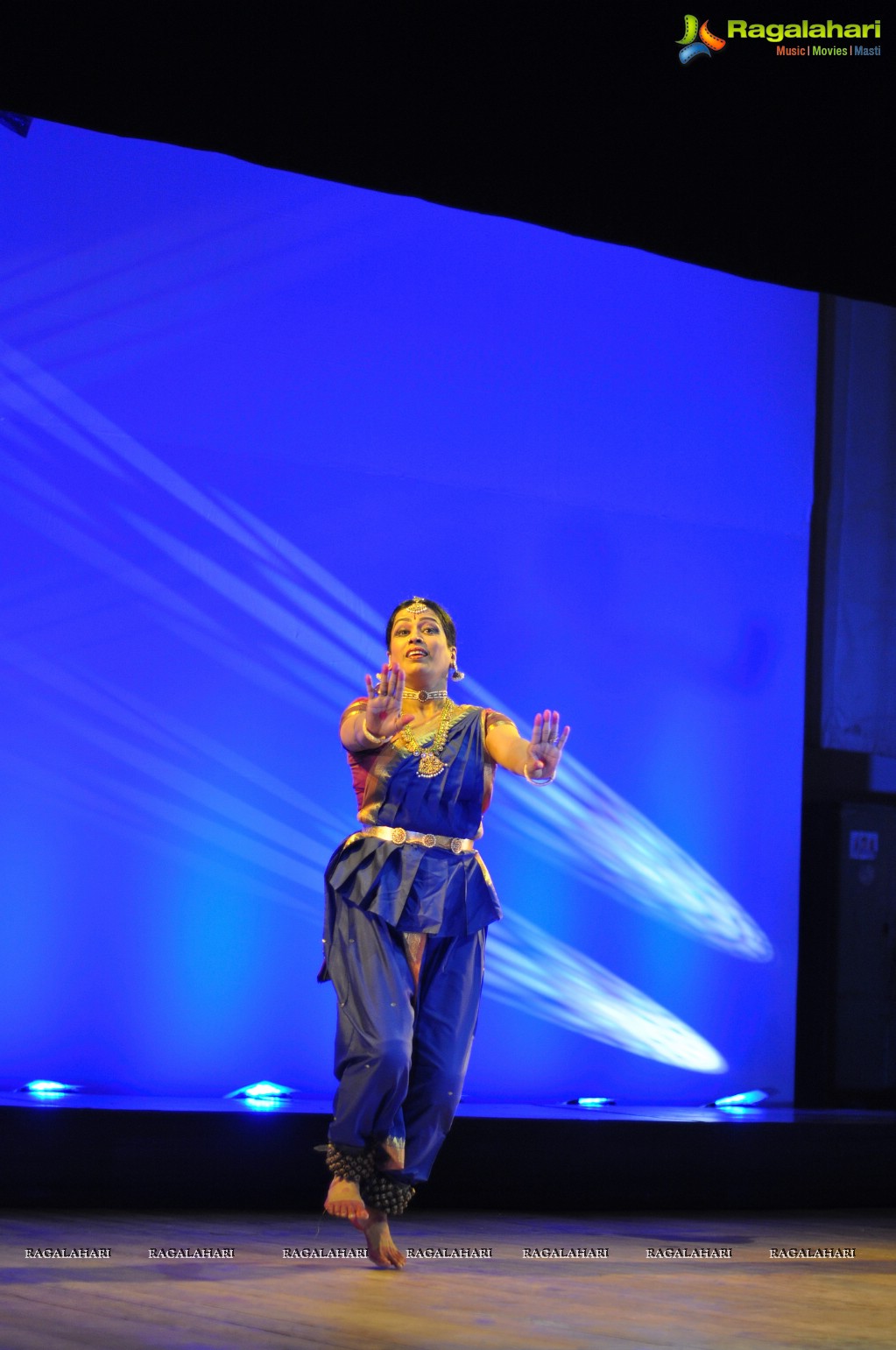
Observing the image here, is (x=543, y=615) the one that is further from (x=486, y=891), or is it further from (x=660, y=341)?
(x=486, y=891)

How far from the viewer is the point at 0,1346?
216cm

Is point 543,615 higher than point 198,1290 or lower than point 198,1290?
higher

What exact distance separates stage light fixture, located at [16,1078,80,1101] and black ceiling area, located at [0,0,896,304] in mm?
2504

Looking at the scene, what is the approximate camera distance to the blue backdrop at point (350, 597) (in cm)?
479

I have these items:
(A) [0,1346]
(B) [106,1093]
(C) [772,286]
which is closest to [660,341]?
(C) [772,286]

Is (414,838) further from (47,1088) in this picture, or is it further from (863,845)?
(863,845)

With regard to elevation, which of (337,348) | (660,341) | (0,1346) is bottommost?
(0,1346)

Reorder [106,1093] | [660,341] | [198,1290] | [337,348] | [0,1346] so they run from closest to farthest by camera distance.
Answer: [0,1346]
[198,1290]
[106,1093]
[337,348]
[660,341]

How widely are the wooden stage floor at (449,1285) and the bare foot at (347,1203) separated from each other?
99 millimetres

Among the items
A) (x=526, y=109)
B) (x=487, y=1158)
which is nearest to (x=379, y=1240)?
(x=487, y=1158)

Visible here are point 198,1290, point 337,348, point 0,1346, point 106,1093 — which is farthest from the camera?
point 337,348

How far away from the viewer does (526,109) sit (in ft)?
11.5

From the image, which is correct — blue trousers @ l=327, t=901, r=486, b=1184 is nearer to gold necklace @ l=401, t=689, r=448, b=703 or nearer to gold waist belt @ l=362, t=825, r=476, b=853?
gold waist belt @ l=362, t=825, r=476, b=853

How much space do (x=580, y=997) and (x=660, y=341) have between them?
227 cm
